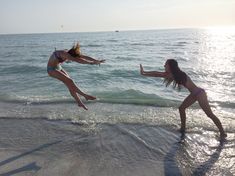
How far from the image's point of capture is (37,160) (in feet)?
20.3

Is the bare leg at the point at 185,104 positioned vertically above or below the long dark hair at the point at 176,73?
below

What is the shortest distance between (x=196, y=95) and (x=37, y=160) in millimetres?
3859

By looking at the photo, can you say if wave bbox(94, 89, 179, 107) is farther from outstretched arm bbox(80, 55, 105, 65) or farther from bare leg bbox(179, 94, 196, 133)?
outstretched arm bbox(80, 55, 105, 65)

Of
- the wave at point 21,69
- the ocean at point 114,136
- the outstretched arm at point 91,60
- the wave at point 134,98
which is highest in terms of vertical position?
the outstretched arm at point 91,60

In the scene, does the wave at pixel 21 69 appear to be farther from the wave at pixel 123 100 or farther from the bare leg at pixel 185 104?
the bare leg at pixel 185 104

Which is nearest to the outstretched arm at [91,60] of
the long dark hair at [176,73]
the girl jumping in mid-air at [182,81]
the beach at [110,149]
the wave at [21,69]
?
the girl jumping in mid-air at [182,81]

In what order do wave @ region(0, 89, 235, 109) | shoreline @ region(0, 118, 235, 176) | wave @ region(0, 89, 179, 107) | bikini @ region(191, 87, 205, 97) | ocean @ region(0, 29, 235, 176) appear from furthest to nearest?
wave @ region(0, 89, 179, 107), wave @ region(0, 89, 235, 109), bikini @ region(191, 87, 205, 97), ocean @ region(0, 29, 235, 176), shoreline @ region(0, 118, 235, 176)

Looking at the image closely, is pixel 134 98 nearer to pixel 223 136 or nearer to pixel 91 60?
pixel 91 60

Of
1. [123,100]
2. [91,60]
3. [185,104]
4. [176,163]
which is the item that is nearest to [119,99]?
[123,100]

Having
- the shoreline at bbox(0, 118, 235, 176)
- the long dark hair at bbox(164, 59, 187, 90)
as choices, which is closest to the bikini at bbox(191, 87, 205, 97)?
the long dark hair at bbox(164, 59, 187, 90)

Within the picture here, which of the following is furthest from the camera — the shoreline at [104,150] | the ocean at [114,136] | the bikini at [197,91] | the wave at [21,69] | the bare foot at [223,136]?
the wave at [21,69]

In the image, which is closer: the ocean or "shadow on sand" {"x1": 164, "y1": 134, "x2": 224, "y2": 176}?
"shadow on sand" {"x1": 164, "y1": 134, "x2": 224, "y2": 176}

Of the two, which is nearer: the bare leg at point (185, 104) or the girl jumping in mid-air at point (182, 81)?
the girl jumping in mid-air at point (182, 81)

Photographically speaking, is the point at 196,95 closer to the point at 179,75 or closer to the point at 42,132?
the point at 179,75
